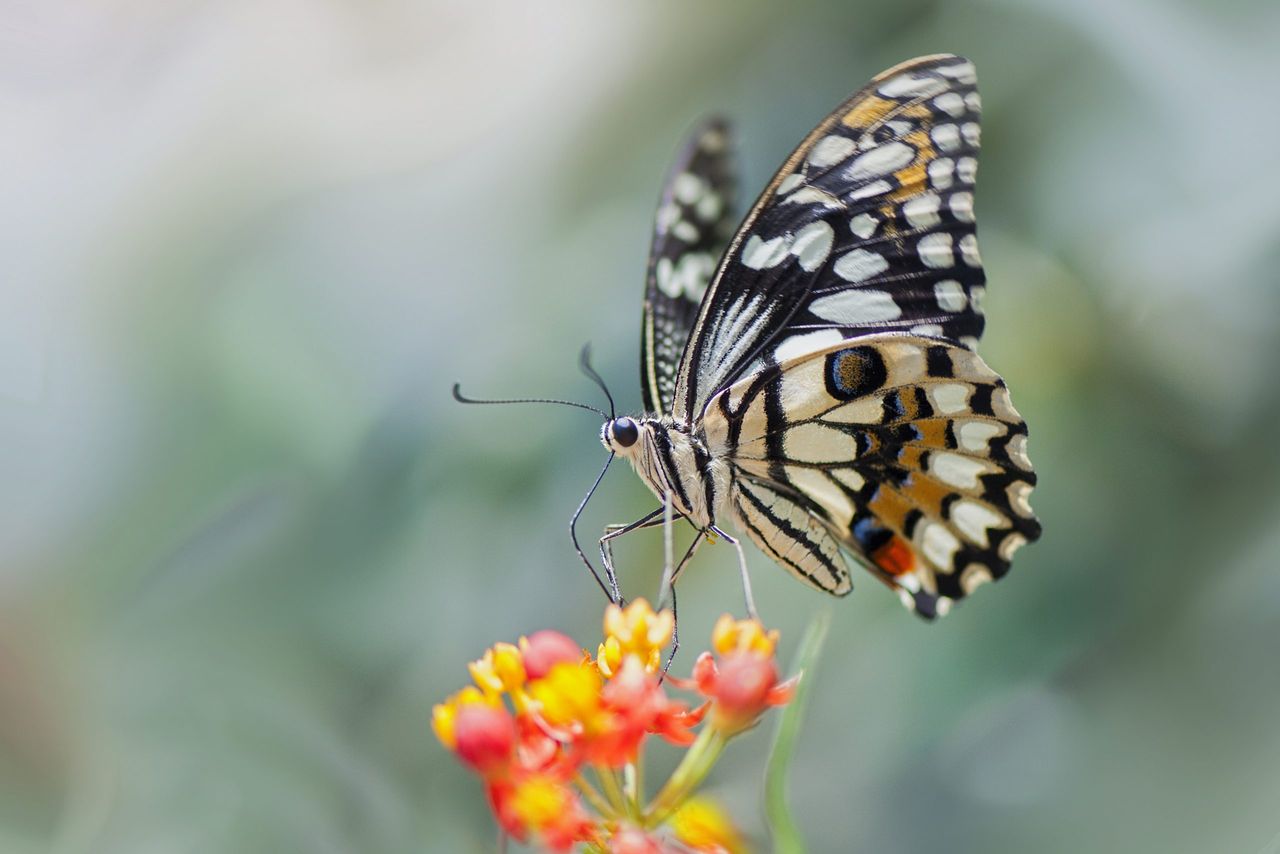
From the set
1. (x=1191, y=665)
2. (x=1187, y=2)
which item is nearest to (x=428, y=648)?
(x=1191, y=665)

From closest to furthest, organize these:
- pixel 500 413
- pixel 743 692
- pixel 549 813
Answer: pixel 549 813, pixel 743 692, pixel 500 413

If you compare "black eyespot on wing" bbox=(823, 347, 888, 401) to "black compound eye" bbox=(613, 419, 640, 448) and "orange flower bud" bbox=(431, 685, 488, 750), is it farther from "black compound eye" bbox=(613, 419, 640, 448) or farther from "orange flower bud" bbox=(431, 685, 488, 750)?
"orange flower bud" bbox=(431, 685, 488, 750)

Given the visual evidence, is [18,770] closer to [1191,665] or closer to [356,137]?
[356,137]

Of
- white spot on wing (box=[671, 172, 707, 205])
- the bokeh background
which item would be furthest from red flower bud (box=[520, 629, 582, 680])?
the bokeh background

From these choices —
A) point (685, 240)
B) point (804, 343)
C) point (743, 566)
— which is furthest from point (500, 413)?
point (743, 566)

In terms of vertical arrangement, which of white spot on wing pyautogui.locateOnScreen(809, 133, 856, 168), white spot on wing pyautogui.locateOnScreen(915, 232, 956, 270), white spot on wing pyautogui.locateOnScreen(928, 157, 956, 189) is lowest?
white spot on wing pyautogui.locateOnScreen(915, 232, 956, 270)

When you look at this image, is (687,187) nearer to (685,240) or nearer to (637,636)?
(685,240)
